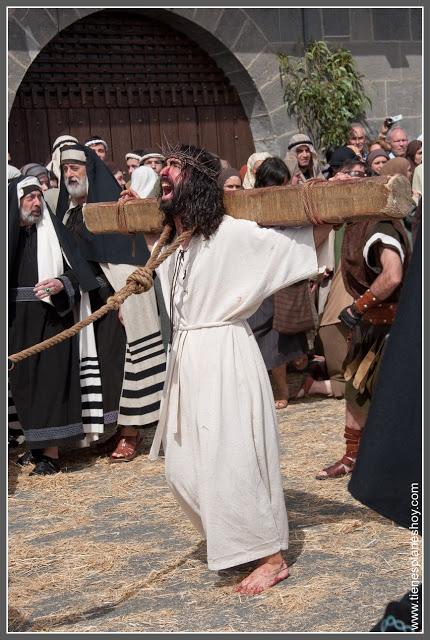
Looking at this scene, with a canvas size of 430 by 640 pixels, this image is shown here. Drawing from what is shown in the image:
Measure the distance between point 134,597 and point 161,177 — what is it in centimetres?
174

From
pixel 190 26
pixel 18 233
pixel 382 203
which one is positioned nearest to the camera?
pixel 382 203

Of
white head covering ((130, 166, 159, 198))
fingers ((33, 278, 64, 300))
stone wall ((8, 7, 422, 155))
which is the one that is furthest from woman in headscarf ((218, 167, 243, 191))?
stone wall ((8, 7, 422, 155))

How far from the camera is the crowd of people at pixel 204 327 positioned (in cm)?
418

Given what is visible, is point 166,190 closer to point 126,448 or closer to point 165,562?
point 165,562

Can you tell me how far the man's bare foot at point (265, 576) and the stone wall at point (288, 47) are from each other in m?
7.42

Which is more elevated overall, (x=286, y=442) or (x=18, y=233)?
(x=18, y=233)

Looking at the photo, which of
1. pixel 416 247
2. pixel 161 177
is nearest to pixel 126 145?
pixel 161 177

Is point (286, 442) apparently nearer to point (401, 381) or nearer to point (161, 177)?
point (161, 177)

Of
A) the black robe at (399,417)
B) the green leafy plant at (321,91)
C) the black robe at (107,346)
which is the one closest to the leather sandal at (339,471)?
the black robe at (107,346)

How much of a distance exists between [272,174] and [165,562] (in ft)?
11.2

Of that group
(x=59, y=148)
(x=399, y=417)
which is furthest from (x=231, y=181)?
(x=399, y=417)

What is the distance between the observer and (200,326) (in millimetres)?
4281

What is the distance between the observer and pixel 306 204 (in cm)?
396

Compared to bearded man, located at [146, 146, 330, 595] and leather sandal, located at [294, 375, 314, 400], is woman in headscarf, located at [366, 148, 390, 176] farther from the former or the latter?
bearded man, located at [146, 146, 330, 595]
